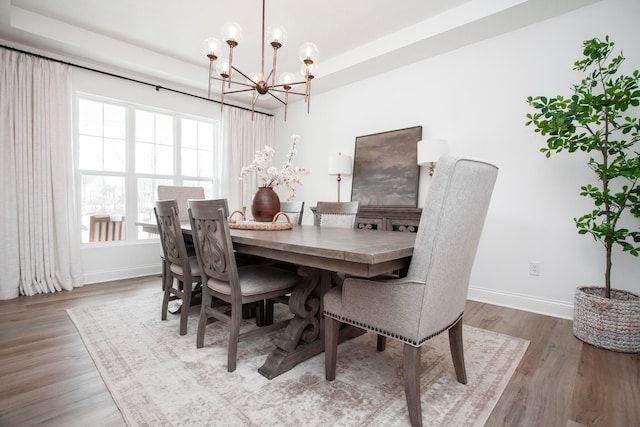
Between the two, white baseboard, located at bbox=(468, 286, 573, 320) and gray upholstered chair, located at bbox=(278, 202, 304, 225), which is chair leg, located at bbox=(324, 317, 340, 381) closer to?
gray upholstered chair, located at bbox=(278, 202, 304, 225)

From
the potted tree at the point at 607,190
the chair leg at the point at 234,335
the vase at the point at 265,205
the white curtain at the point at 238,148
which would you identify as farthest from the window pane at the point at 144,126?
the potted tree at the point at 607,190

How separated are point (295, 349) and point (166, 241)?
4.27ft

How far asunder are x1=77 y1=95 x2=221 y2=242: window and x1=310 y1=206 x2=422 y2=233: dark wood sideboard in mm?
2297

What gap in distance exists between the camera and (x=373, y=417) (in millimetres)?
1345

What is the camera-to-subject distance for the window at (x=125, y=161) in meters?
3.70

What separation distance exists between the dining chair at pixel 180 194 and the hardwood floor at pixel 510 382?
4.68 feet

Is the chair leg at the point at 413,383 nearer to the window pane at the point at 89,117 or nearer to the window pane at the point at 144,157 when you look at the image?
the window pane at the point at 144,157

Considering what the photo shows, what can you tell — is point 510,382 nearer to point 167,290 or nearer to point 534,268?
point 534,268

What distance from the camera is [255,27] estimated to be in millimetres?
3180

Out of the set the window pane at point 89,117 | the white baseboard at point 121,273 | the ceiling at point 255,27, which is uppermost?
the ceiling at point 255,27

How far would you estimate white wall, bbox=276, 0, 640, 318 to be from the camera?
Result: 2.50 meters

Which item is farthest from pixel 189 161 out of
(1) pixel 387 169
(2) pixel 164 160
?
(1) pixel 387 169

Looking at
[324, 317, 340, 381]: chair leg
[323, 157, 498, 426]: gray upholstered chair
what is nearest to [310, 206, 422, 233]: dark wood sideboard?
[324, 317, 340, 381]: chair leg

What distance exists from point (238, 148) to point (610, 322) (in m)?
4.61
